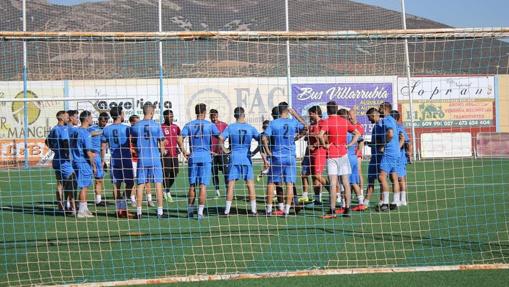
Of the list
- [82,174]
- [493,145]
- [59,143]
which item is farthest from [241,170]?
[493,145]

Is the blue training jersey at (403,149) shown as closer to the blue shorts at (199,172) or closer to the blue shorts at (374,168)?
the blue shorts at (374,168)

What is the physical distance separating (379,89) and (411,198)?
16113 millimetres

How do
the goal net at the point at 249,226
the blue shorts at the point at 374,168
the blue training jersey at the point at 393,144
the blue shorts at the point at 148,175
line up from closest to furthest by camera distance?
the goal net at the point at 249,226 → the blue shorts at the point at 148,175 → the blue training jersey at the point at 393,144 → the blue shorts at the point at 374,168

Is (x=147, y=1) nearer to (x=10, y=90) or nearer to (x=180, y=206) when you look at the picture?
(x=10, y=90)

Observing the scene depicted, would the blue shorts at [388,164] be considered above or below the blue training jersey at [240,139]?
below

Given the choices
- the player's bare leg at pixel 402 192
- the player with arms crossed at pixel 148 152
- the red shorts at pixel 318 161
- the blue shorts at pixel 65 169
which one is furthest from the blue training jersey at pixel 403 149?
the blue shorts at pixel 65 169

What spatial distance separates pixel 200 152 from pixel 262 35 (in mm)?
4412

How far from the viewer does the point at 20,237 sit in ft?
34.8

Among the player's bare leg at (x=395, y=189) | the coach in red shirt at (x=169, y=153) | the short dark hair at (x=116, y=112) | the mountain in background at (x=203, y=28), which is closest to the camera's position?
the short dark hair at (x=116, y=112)

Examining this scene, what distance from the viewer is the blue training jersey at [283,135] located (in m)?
12.5

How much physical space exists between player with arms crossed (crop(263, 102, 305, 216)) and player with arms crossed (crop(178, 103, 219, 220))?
102 cm

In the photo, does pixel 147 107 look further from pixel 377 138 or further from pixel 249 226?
pixel 377 138

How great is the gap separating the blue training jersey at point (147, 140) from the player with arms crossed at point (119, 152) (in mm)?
392

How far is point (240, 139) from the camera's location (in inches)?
500
